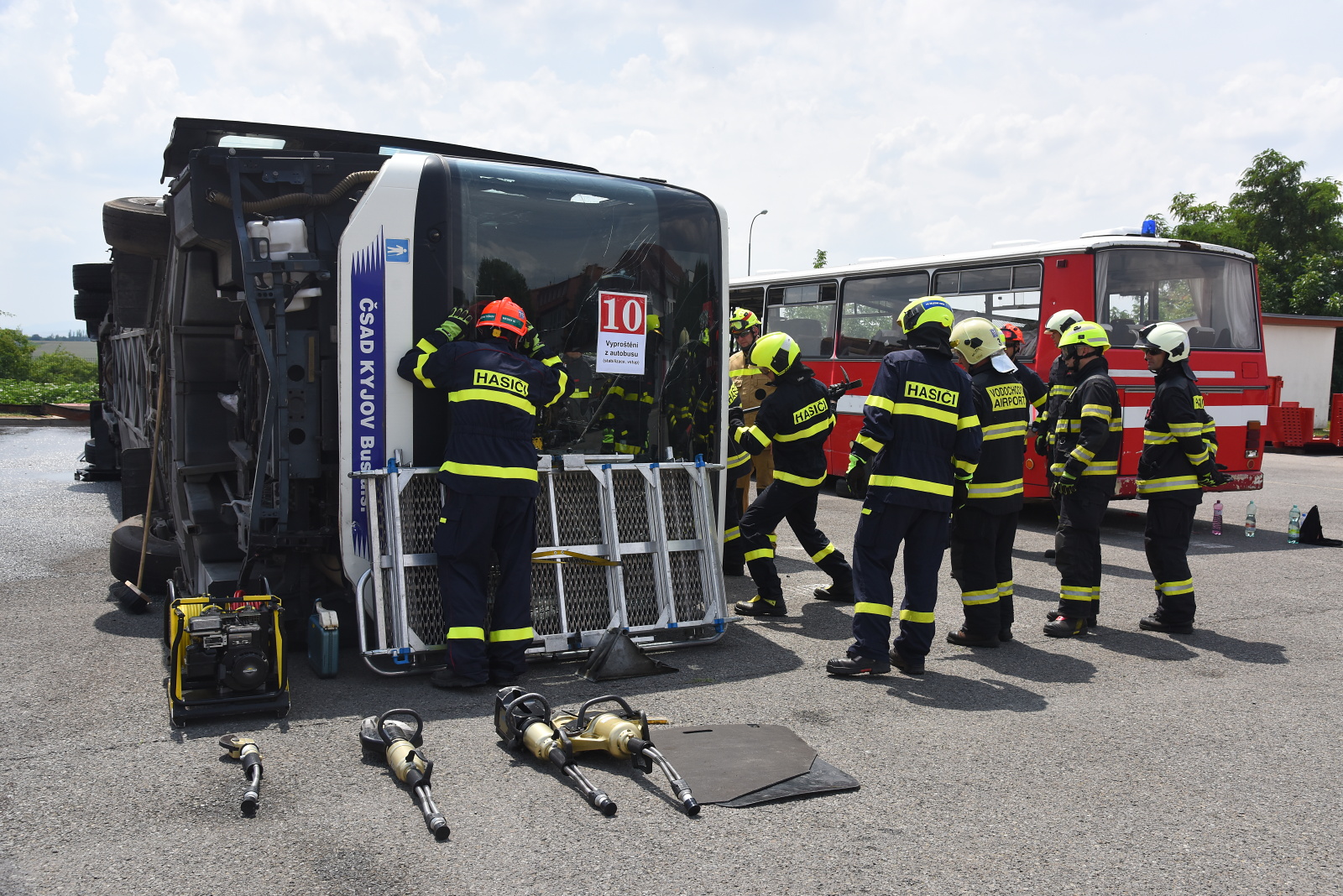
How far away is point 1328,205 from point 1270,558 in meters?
30.0

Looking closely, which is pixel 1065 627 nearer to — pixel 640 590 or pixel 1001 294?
pixel 640 590

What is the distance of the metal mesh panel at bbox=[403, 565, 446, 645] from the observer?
18.8 feet

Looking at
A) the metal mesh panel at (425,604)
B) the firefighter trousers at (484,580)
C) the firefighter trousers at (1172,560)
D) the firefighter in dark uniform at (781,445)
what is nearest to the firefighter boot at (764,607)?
the firefighter in dark uniform at (781,445)

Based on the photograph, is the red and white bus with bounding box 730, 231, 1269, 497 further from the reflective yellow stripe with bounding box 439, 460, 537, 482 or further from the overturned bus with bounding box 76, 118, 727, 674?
the reflective yellow stripe with bounding box 439, 460, 537, 482

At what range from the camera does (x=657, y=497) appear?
21.2 feet

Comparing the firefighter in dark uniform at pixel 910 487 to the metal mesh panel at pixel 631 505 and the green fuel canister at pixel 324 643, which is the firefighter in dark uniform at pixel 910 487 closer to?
the metal mesh panel at pixel 631 505

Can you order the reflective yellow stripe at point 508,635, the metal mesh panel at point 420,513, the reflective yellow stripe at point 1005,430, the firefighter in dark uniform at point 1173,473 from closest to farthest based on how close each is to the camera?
the reflective yellow stripe at point 508,635 < the metal mesh panel at point 420,513 < the reflective yellow stripe at point 1005,430 < the firefighter in dark uniform at point 1173,473

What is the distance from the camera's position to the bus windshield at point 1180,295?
11.0 metres

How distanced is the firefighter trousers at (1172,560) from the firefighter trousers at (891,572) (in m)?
2.09

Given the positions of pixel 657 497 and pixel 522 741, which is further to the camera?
pixel 657 497

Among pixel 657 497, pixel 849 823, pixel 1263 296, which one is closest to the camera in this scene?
pixel 849 823

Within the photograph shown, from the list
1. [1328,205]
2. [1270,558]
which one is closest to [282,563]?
[1270,558]

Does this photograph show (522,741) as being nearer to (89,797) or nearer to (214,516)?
(89,797)

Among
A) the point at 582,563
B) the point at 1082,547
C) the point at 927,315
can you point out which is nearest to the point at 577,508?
the point at 582,563
